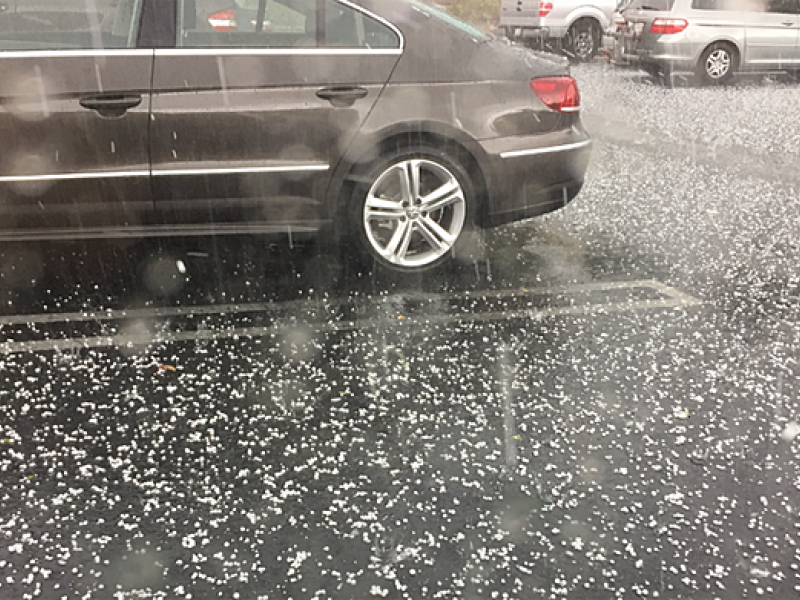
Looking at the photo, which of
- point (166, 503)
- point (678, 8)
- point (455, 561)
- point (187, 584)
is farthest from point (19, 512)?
point (678, 8)

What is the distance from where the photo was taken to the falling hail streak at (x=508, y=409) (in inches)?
120

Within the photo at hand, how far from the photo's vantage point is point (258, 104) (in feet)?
14.3

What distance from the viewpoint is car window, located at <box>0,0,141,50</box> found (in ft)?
14.1

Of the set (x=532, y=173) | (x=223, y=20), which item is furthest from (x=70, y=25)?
(x=532, y=173)

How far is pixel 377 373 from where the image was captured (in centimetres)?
368

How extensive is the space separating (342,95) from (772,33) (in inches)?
478

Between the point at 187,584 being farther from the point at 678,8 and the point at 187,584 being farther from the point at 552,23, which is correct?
the point at 552,23

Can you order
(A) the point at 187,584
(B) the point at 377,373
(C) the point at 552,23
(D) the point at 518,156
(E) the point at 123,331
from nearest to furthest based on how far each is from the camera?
(A) the point at 187,584
(B) the point at 377,373
(E) the point at 123,331
(D) the point at 518,156
(C) the point at 552,23

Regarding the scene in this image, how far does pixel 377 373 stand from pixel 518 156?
172 centimetres

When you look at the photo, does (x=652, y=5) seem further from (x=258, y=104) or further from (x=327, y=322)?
(x=327, y=322)

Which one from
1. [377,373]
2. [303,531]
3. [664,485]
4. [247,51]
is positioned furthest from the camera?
[247,51]

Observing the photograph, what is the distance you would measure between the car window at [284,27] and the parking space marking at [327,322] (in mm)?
1360

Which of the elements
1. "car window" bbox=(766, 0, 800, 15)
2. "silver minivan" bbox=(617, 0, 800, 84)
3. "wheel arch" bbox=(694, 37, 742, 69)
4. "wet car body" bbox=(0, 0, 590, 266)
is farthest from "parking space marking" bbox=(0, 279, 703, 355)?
"car window" bbox=(766, 0, 800, 15)

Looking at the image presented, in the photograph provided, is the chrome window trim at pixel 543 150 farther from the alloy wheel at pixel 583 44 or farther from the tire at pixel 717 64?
the alloy wheel at pixel 583 44
